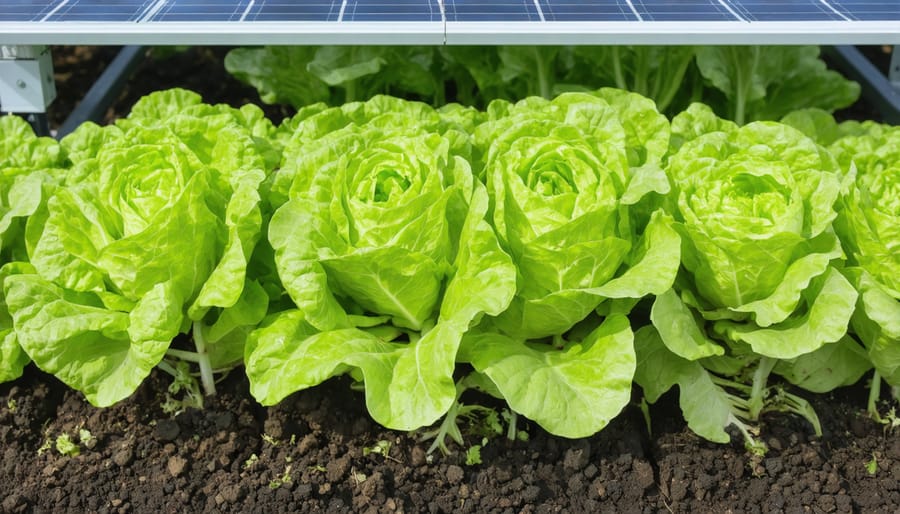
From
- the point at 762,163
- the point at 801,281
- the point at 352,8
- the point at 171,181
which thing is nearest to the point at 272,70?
the point at 352,8

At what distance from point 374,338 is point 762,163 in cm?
143

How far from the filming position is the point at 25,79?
4164 millimetres

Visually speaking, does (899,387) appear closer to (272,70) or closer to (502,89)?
(502,89)

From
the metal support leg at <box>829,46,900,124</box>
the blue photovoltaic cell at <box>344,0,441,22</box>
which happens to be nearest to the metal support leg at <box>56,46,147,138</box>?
the blue photovoltaic cell at <box>344,0,441,22</box>

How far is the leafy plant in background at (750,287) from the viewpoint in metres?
3.05

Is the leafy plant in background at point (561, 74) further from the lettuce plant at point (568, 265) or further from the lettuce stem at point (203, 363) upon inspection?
the lettuce stem at point (203, 363)

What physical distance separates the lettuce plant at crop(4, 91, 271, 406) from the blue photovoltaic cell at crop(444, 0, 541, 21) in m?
1.01

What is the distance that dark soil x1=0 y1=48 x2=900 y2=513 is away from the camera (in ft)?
10.2

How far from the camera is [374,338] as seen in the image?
10.3 ft

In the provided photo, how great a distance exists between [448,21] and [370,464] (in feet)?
5.54

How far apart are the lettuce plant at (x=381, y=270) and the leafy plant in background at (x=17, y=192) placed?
83 centimetres

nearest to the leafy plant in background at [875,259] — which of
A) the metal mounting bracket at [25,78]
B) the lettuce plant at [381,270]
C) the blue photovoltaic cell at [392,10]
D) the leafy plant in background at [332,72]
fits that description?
the lettuce plant at [381,270]

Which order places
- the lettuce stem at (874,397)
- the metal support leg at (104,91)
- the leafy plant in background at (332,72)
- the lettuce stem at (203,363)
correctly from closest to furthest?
the lettuce stem at (203,363) < the lettuce stem at (874,397) < the leafy plant in background at (332,72) < the metal support leg at (104,91)

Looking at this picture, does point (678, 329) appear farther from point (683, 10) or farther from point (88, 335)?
point (88, 335)
